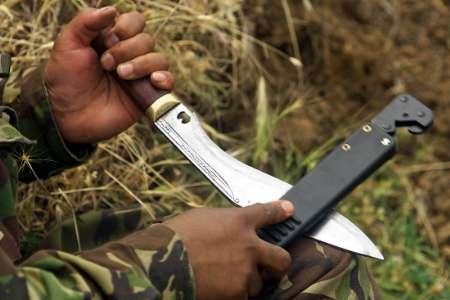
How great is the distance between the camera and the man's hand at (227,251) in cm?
142

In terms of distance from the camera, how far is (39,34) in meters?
2.18

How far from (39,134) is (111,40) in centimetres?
22

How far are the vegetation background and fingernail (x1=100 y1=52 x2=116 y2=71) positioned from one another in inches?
13.8

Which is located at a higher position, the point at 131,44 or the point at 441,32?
the point at 131,44

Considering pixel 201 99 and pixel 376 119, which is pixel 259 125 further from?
pixel 376 119

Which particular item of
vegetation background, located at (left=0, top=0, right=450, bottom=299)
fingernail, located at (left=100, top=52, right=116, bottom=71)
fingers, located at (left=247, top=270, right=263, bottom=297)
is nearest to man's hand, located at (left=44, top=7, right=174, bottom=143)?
fingernail, located at (left=100, top=52, right=116, bottom=71)

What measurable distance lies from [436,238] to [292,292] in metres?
1.17

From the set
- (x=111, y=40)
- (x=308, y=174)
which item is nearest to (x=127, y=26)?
(x=111, y=40)

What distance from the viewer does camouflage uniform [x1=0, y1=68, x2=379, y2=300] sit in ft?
4.33

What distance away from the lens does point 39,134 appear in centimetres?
177

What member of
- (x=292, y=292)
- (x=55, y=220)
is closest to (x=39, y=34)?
(x=55, y=220)

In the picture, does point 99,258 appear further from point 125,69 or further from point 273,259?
point 125,69

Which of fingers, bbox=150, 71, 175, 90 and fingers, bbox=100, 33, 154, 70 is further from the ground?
fingers, bbox=100, 33, 154, 70

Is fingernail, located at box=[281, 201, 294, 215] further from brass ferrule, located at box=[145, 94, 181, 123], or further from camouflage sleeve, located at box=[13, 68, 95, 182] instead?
camouflage sleeve, located at box=[13, 68, 95, 182]
